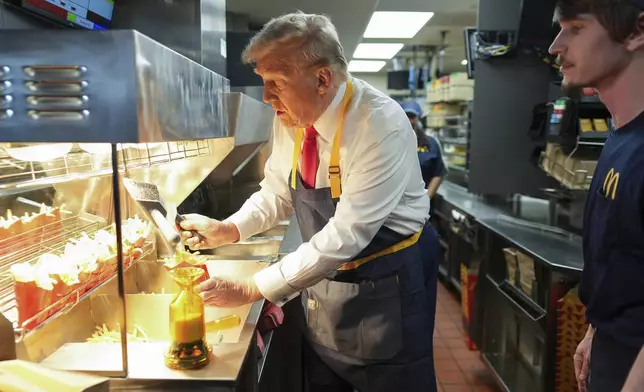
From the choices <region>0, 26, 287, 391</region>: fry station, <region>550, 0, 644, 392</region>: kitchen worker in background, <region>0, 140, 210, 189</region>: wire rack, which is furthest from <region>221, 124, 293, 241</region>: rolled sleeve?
<region>550, 0, 644, 392</region>: kitchen worker in background

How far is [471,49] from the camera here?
4.13 m

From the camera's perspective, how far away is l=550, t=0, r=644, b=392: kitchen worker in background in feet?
3.41

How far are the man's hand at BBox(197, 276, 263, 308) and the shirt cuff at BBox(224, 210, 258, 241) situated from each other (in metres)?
0.43

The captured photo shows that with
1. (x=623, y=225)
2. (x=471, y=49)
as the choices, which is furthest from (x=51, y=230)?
(x=471, y=49)

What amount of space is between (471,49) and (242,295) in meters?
3.42

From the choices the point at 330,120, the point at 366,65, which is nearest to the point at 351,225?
the point at 330,120

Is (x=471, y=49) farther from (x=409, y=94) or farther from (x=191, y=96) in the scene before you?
(x=409, y=94)

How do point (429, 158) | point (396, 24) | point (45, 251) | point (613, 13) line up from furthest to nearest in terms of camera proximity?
point (396, 24), point (429, 158), point (45, 251), point (613, 13)

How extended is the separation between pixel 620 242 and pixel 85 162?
1353mm

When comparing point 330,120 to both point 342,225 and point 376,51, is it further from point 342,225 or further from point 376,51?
point 376,51

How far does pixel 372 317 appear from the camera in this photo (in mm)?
1532

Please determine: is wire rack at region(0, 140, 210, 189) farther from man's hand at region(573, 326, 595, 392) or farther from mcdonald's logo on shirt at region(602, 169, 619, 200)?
man's hand at region(573, 326, 595, 392)

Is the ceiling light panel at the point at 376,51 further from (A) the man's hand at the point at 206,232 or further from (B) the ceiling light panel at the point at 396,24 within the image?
(A) the man's hand at the point at 206,232

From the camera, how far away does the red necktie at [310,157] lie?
1595mm
